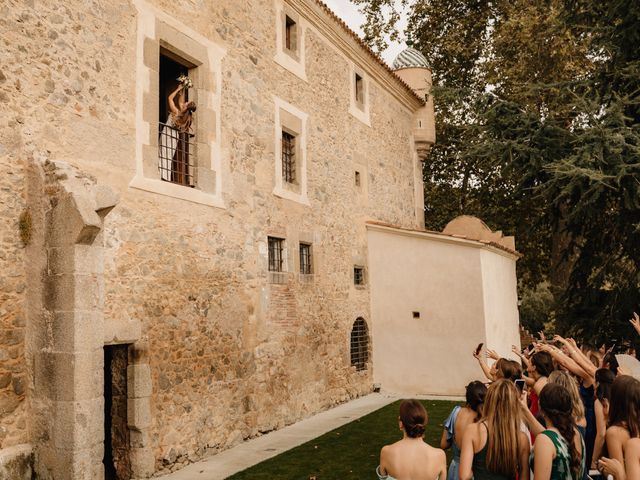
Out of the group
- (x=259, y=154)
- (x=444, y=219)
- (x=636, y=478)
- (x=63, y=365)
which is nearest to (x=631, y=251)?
(x=259, y=154)

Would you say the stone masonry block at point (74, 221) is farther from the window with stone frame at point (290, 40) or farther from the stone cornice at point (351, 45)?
the stone cornice at point (351, 45)

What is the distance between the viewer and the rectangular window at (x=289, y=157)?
1217cm

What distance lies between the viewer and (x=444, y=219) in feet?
76.9

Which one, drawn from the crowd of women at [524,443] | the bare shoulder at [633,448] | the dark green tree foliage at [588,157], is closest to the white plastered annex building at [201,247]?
the dark green tree foliage at [588,157]

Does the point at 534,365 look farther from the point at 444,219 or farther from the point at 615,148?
the point at 444,219

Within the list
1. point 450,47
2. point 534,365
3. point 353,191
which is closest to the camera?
point 534,365

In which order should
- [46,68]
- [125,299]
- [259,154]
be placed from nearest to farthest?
[46,68] < [125,299] < [259,154]

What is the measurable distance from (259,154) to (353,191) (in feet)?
14.6

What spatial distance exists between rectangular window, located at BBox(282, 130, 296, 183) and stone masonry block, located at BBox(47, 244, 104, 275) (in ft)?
20.4

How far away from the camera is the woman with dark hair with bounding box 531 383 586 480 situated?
3.56 meters

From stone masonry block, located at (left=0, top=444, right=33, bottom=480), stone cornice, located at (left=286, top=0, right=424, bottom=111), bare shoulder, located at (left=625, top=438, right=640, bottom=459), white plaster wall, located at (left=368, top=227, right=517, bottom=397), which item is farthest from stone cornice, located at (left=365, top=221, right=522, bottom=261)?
bare shoulder, located at (left=625, top=438, right=640, bottom=459)

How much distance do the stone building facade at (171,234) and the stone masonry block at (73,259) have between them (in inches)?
1.0

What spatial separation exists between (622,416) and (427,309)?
36.6 ft

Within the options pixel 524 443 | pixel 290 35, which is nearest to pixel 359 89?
pixel 290 35
